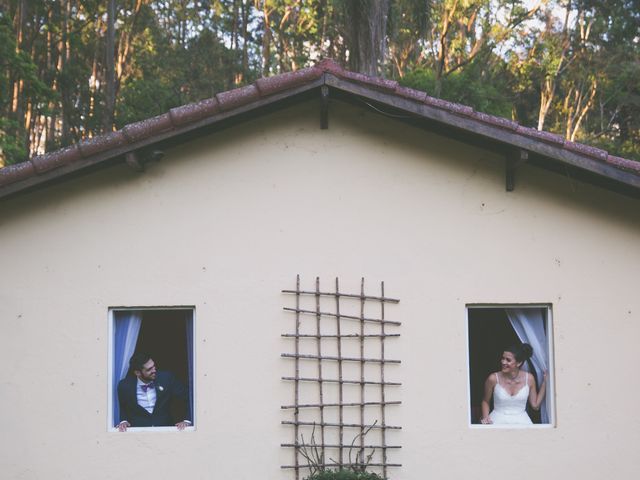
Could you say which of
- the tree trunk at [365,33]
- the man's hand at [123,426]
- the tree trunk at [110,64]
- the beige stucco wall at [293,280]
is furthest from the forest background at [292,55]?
the man's hand at [123,426]

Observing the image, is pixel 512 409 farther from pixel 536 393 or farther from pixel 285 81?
pixel 285 81

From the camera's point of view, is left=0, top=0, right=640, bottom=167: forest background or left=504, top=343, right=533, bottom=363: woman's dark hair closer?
left=504, top=343, right=533, bottom=363: woman's dark hair

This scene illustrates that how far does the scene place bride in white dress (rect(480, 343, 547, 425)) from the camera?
7645 millimetres

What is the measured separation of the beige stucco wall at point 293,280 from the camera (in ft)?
24.2

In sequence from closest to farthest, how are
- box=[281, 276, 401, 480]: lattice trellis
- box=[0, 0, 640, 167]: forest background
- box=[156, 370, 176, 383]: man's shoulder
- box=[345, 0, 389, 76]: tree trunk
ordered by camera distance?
1. box=[281, 276, 401, 480]: lattice trellis
2. box=[156, 370, 176, 383]: man's shoulder
3. box=[345, 0, 389, 76]: tree trunk
4. box=[0, 0, 640, 167]: forest background

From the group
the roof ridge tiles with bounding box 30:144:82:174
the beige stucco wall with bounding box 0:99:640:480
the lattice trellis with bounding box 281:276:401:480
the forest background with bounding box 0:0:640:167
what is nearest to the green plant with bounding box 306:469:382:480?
the lattice trellis with bounding box 281:276:401:480

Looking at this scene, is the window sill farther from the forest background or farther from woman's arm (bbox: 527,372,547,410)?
the forest background

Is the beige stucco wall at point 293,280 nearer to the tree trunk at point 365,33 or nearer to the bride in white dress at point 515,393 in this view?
the bride in white dress at point 515,393

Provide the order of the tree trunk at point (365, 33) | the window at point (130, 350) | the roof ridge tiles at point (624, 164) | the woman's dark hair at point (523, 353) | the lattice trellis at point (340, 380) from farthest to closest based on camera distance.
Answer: the tree trunk at point (365, 33)
the woman's dark hair at point (523, 353)
the window at point (130, 350)
the lattice trellis at point (340, 380)
the roof ridge tiles at point (624, 164)

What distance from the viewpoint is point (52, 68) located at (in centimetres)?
2647

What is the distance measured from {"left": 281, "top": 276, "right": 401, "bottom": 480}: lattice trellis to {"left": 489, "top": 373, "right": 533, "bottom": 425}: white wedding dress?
3.33 feet

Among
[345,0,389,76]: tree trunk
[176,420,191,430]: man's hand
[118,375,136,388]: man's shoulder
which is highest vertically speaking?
[345,0,389,76]: tree trunk

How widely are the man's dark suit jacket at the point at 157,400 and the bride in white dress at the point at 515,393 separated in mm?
2835

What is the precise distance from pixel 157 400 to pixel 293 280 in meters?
1.68
